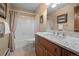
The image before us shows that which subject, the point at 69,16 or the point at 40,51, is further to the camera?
the point at 40,51

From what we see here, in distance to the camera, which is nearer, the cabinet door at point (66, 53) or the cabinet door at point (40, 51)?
the cabinet door at point (66, 53)

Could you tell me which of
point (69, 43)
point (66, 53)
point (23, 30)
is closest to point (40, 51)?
point (23, 30)

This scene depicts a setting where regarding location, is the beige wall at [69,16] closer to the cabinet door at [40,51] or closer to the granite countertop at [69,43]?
the granite countertop at [69,43]

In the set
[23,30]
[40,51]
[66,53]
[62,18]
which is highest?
[62,18]

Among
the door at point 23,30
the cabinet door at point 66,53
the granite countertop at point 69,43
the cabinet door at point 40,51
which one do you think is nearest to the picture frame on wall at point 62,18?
the granite countertop at point 69,43

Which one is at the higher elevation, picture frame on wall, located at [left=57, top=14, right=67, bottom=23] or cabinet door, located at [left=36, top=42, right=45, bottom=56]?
picture frame on wall, located at [left=57, top=14, right=67, bottom=23]

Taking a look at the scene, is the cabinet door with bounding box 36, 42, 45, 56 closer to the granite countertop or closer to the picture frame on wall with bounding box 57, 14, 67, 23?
the granite countertop

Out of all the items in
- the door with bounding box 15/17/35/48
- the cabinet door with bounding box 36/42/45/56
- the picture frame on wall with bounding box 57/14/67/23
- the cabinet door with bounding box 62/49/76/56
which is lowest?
the cabinet door with bounding box 36/42/45/56

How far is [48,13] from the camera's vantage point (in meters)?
2.25

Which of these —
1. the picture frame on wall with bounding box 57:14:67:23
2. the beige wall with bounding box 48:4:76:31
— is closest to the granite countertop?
the beige wall with bounding box 48:4:76:31

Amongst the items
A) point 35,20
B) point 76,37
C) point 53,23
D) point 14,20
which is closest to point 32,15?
point 35,20

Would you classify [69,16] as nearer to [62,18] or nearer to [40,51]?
[62,18]

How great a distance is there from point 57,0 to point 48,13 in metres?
0.90

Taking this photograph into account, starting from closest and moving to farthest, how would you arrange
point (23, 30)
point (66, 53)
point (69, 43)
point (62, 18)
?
point (66, 53) → point (69, 43) → point (23, 30) → point (62, 18)
